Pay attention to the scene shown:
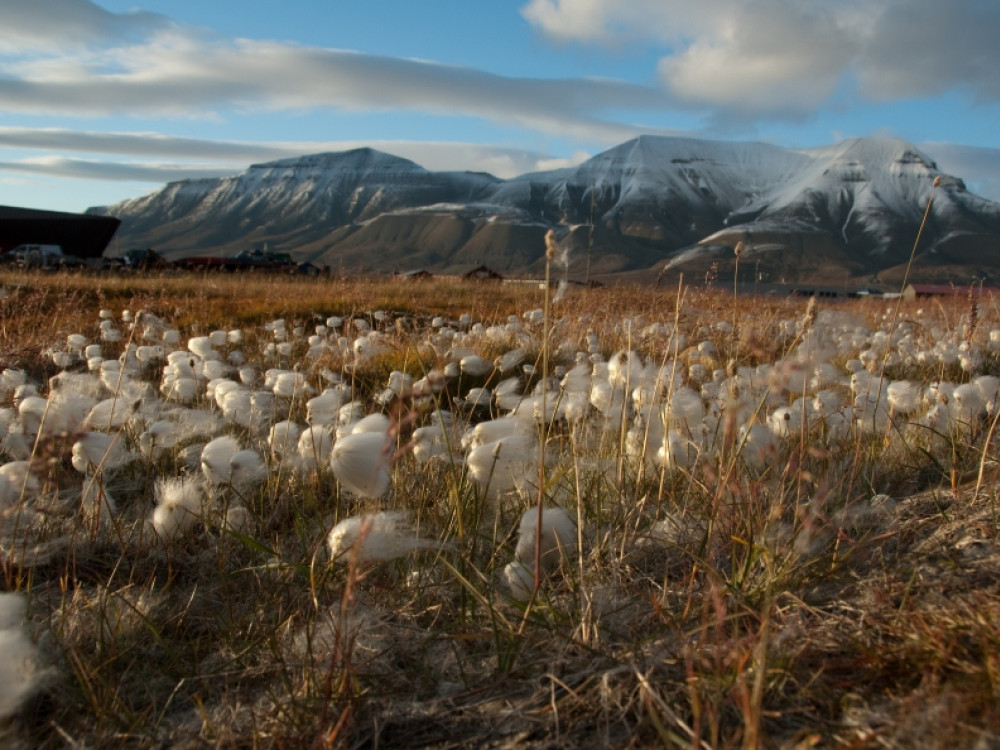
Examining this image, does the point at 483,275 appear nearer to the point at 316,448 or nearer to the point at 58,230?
the point at 316,448

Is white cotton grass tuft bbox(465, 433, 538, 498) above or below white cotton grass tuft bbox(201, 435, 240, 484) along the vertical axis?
above

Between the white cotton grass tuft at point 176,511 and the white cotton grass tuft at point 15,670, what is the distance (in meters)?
0.76

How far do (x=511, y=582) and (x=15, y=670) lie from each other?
40.9 inches

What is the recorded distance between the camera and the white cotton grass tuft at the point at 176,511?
7.87 ft

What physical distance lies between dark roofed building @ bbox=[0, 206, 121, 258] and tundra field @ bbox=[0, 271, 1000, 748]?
2403 cm

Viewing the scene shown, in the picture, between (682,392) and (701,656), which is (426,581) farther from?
(682,392)

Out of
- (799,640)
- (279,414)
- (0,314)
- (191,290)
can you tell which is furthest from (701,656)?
(191,290)

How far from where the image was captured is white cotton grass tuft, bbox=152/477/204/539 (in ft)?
7.87

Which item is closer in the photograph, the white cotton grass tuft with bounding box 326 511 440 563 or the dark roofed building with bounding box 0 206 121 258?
the white cotton grass tuft with bounding box 326 511 440 563

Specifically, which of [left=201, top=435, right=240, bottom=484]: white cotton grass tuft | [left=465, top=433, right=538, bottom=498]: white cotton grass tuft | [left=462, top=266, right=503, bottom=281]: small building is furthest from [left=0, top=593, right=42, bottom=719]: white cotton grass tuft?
[left=462, top=266, right=503, bottom=281]: small building

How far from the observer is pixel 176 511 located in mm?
2439

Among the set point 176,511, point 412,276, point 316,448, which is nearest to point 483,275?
point 412,276

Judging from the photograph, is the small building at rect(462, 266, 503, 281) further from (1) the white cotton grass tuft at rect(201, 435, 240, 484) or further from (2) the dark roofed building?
(1) the white cotton grass tuft at rect(201, 435, 240, 484)

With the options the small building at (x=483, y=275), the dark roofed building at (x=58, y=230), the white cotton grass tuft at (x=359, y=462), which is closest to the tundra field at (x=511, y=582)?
the white cotton grass tuft at (x=359, y=462)
